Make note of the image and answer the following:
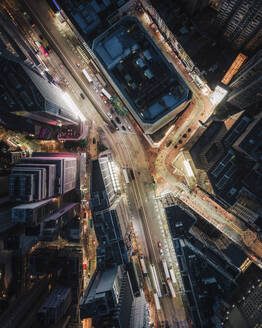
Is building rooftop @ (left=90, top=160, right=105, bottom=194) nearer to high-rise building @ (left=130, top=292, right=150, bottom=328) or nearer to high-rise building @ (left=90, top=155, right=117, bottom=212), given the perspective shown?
high-rise building @ (left=90, top=155, right=117, bottom=212)

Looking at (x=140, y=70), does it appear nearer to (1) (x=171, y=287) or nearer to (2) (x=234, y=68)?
(2) (x=234, y=68)

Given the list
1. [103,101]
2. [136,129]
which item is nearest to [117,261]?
[136,129]

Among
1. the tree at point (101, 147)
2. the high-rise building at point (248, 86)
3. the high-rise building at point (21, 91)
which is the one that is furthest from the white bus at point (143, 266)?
the high-rise building at point (248, 86)

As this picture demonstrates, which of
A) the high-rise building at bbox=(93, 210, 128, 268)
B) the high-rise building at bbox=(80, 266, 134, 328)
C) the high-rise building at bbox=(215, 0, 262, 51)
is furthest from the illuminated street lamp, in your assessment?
the high-rise building at bbox=(80, 266, 134, 328)

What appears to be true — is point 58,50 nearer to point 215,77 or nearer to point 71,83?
point 71,83

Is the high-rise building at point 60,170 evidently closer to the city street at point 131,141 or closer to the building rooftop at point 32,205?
the building rooftop at point 32,205

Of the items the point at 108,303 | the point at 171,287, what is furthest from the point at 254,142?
the point at 108,303
